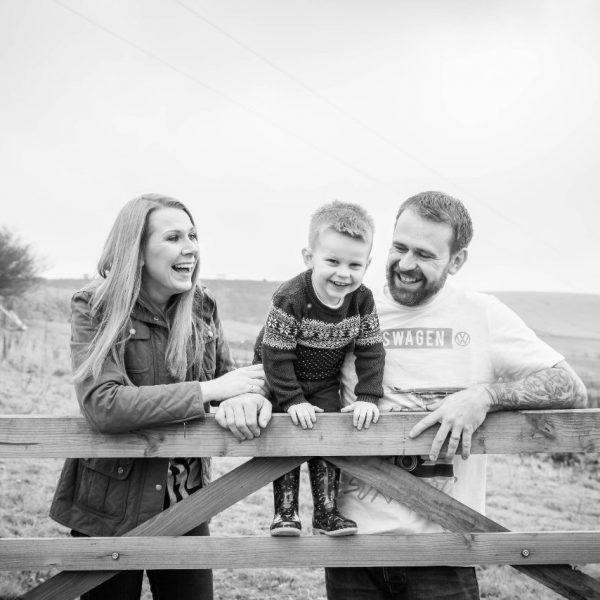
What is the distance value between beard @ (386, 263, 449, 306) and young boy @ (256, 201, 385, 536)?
131mm

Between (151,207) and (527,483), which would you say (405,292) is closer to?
(151,207)

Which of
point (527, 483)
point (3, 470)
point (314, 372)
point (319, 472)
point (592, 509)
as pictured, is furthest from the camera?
point (527, 483)

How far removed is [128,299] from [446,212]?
155 cm

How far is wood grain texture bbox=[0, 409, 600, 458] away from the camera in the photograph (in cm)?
263

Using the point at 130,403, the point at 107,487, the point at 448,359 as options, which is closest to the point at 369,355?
the point at 448,359

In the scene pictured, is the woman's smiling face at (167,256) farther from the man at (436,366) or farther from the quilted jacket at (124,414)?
the man at (436,366)

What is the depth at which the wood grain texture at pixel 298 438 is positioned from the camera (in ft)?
8.63

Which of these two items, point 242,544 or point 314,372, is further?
point 314,372

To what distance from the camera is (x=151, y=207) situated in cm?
301

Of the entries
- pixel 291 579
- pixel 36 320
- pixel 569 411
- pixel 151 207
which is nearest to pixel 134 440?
pixel 151 207

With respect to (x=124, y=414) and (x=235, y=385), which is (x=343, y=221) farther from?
(x=124, y=414)

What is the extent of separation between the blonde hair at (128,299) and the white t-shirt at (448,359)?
0.80m

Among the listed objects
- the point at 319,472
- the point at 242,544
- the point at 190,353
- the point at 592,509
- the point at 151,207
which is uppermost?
the point at 151,207

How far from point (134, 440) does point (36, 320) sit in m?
18.6
